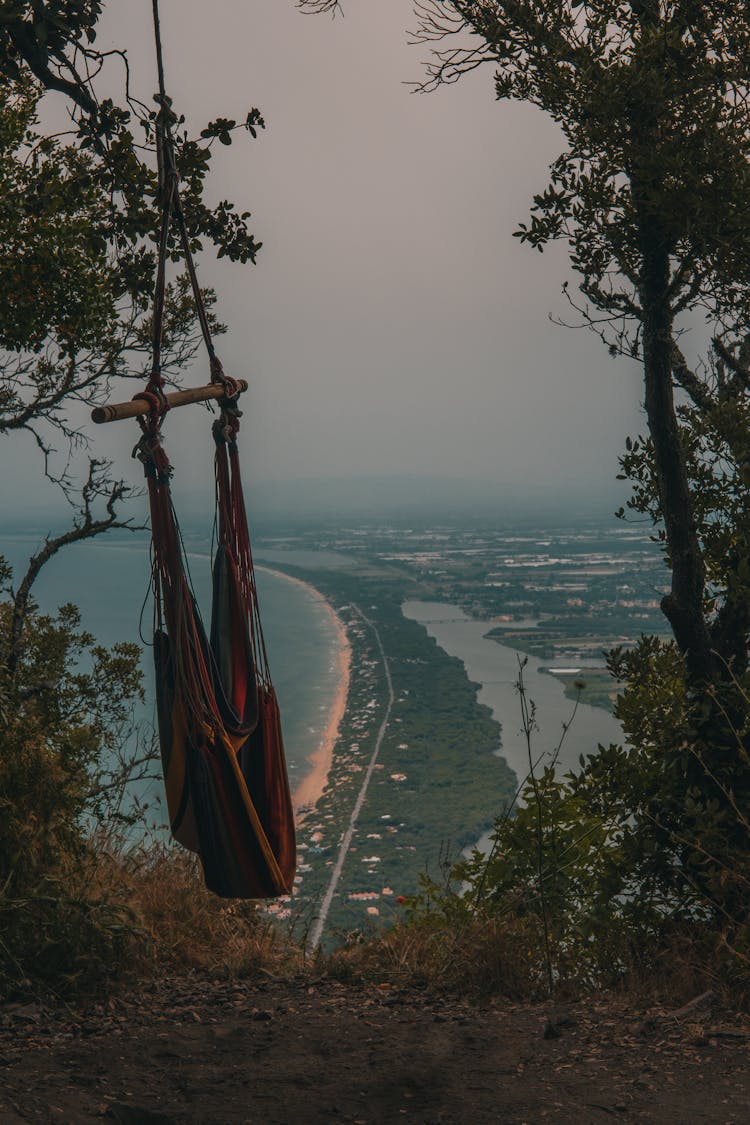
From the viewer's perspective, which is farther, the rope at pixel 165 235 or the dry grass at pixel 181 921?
the dry grass at pixel 181 921

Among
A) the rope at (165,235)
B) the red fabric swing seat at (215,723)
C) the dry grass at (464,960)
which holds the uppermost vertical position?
the rope at (165,235)

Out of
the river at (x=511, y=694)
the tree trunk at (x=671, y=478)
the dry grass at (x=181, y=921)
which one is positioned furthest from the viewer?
the river at (x=511, y=694)

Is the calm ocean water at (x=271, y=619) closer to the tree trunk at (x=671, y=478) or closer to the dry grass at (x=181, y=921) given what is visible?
the dry grass at (x=181, y=921)

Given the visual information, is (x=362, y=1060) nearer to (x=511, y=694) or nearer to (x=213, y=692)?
(x=213, y=692)

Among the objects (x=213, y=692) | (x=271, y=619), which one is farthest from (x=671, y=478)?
(x=271, y=619)

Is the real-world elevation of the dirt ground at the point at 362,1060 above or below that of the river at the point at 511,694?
above

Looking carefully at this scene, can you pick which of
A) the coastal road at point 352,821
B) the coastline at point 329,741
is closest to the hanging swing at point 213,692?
the coastal road at point 352,821

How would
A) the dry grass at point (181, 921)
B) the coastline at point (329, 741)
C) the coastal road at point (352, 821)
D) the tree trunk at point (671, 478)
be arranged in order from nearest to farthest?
1. the dry grass at point (181, 921)
2. the tree trunk at point (671, 478)
3. the coastal road at point (352, 821)
4. the coastline at point (329, 741)

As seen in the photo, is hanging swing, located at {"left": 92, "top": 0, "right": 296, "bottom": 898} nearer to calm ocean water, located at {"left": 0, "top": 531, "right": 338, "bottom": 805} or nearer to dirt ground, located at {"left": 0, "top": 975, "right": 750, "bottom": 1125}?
dirt ground, located at {"left": 0, "top": 975, "right": 750, "bottom": 1125}

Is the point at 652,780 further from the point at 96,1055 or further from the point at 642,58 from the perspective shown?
the point at 642,58
